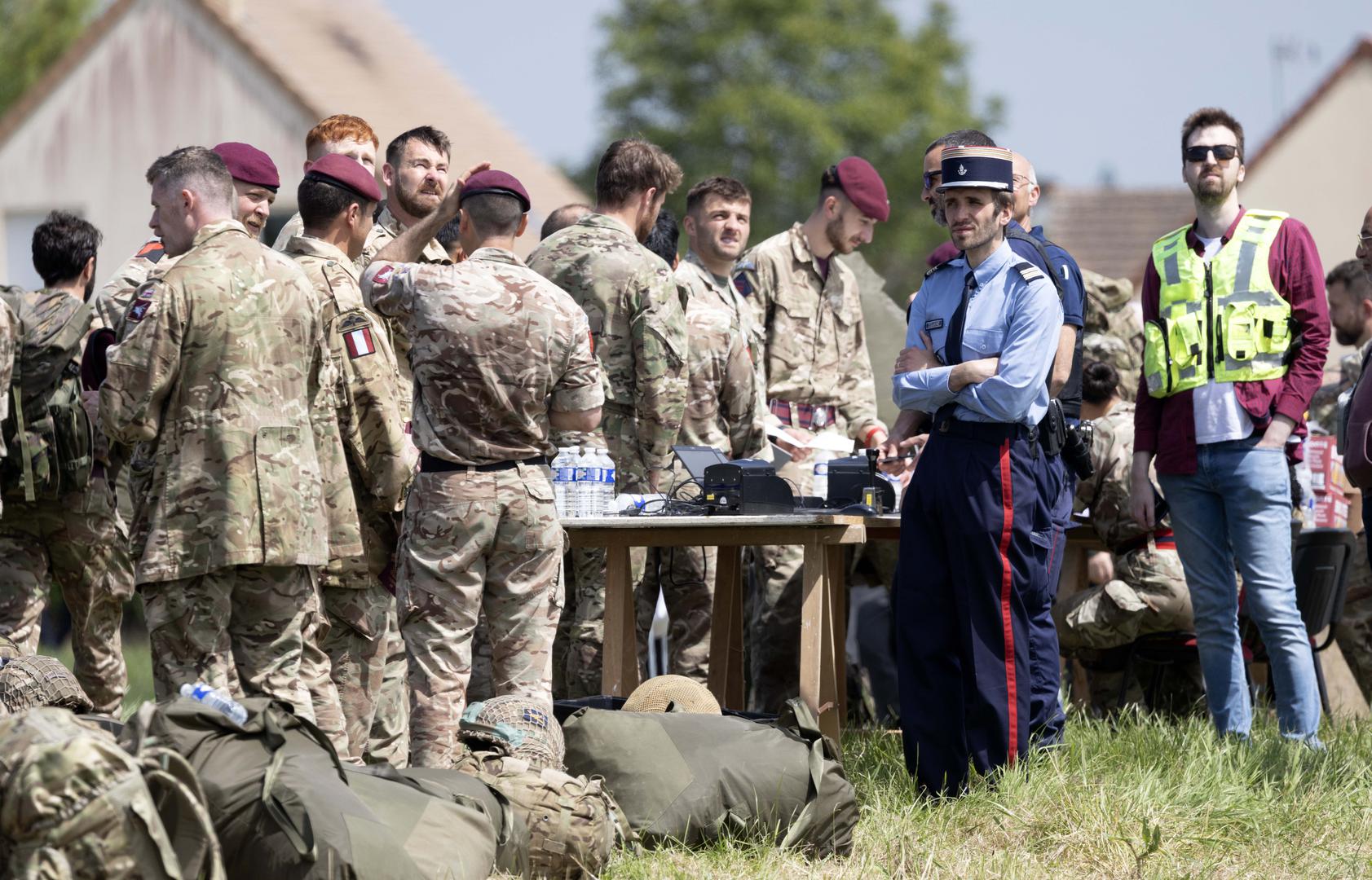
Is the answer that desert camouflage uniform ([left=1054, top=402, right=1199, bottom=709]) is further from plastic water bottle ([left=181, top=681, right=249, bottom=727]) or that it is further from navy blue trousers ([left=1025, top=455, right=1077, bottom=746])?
plastic water bottle ([left=181, top=681, right=249, bottom=727])

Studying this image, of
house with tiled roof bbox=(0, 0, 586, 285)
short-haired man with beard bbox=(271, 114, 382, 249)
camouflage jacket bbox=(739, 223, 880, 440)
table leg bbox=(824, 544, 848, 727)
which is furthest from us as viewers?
house with tiled roof bbox=(0, 0, 586, 285)

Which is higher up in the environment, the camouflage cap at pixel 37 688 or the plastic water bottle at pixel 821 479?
the plastic water bottle at pixel 821 479

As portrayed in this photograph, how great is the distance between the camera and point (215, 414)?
483 cm

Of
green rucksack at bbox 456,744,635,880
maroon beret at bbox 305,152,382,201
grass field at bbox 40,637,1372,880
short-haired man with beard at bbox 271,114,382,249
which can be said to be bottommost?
grass field at bbox 40,637,1372,880

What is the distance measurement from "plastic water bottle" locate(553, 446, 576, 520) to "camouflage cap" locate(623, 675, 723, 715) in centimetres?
71

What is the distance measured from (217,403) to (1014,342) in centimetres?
240

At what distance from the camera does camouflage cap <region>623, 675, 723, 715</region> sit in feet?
18.1

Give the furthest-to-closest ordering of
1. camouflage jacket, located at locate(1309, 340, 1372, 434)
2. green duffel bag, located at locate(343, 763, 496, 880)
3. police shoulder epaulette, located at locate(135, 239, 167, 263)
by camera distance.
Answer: camouflage jacket, located at locate(1309, 340, 1372, 434), police shoulder epaulette, located at locate(135, 239, 167, 263), green duffel bag, located at locate(343, 763, 496, 880)

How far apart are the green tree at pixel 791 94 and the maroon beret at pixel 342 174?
1295 inches

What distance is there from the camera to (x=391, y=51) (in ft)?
95.3

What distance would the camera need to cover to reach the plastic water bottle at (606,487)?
6.05 m

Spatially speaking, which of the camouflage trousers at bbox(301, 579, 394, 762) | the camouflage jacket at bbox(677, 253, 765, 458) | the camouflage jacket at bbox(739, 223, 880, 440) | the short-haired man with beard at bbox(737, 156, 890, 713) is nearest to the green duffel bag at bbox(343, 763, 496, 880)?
the camouflage trousers at bbox(301, 579, 394, 762)

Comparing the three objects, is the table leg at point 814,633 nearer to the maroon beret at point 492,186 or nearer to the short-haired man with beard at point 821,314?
the short-haired man with beard at point 821,314

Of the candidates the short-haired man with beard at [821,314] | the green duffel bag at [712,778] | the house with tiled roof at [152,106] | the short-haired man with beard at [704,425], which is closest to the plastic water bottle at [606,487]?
the short-haired man with beard at [704,425]
